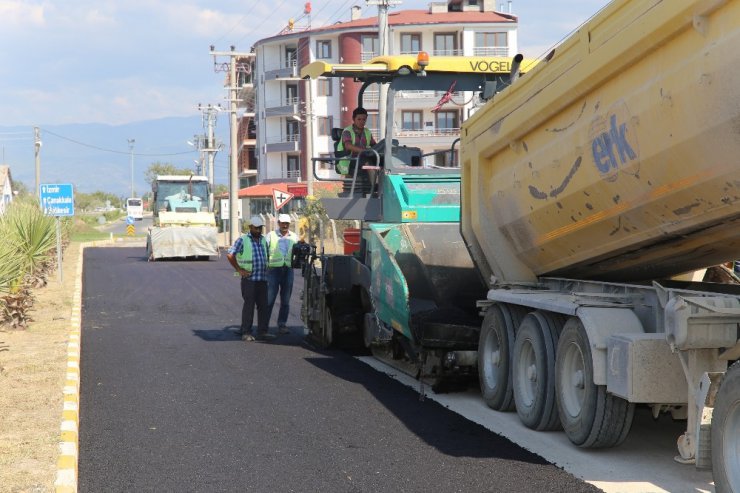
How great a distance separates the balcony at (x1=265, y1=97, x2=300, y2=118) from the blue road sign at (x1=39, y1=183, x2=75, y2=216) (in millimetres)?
49753

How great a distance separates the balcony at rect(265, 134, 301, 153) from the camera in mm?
72875

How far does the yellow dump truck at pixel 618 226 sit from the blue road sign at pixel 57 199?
52.5 ft

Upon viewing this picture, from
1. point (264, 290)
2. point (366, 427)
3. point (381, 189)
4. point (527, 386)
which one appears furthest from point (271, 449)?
point (264, 290)

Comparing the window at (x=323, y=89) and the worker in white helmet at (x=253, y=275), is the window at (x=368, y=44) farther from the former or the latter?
the worker in white helmet at (x=253, y=275)

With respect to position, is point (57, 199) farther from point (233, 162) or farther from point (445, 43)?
point (445, 43)

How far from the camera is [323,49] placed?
67438mm

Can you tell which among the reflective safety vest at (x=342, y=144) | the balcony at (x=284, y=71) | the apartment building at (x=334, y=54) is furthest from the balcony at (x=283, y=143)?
the reflective safety vest at (x=342, y=144)

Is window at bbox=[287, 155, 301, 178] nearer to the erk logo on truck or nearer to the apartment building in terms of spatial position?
the apartment building

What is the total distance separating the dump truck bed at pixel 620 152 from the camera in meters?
5.21

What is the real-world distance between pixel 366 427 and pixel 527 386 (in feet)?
4.13

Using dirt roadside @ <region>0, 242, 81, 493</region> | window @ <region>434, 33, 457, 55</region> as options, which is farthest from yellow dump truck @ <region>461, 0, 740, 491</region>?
window @ <region>434, 33, 457, 55</region>

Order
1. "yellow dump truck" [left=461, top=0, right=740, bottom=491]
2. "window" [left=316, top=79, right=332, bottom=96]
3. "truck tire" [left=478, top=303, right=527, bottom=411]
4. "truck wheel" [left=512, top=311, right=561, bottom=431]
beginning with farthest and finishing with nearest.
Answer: "window" [left=316, top=79, right=332, bottom=96] → "truck tire" [left=478, top=303, right=527, bottom=411] → "truck wheel" [left=512, top=311, right=561, bottom=431] → "yellow dump truck" [left=461, top=0, right=740, bottom=491]

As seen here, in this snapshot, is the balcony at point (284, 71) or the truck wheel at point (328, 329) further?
the balcony at point (284, 71)

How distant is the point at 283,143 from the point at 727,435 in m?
69.8
